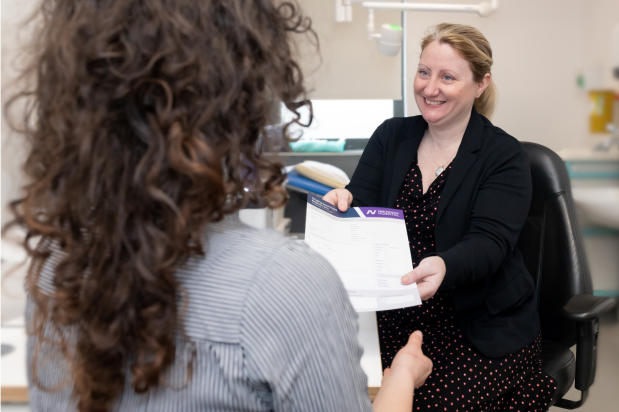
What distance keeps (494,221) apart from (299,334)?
98 centimetres

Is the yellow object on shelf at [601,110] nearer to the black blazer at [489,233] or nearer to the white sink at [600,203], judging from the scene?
the white sink at [600,203]

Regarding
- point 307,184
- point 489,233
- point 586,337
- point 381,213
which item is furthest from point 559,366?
point 307,184

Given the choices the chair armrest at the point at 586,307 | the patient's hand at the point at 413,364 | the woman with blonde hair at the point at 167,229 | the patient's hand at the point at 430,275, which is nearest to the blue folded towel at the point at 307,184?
the patient's hand at the point at 430,275

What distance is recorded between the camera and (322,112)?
8.48ft

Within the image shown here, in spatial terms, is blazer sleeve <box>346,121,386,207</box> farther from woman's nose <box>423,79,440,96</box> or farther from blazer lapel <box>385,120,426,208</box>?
woman's nose <box>423,79,440,96</box>

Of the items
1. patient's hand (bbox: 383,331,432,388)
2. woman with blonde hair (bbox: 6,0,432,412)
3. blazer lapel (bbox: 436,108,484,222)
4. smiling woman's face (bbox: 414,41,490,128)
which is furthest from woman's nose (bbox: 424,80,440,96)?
woman with blonde hair (bbox: 6,0,432,412)

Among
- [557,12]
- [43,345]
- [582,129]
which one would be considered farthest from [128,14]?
[557,12]

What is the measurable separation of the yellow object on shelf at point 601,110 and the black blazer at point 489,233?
0.48 meters

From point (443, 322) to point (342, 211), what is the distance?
1.47 ft

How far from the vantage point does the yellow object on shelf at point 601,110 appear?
1706mm

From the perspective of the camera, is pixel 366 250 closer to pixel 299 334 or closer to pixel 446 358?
pixel 446 358

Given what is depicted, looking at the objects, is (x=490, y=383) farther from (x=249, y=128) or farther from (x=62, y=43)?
(x=62, y=43)

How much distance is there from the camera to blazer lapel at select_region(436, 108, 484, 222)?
4.62 feet

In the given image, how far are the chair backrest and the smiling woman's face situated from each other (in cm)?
32
